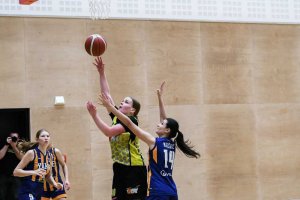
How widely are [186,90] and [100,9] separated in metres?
2.40

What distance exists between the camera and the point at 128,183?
26.5 ft

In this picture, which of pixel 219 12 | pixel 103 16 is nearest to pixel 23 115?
pixel 103 16

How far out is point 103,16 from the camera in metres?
12.1

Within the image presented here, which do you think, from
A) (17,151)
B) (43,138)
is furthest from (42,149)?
(17,151)

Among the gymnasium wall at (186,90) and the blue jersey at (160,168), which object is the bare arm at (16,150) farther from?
the blue jersey at (160,168)

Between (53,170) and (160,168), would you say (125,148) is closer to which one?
(160,168)

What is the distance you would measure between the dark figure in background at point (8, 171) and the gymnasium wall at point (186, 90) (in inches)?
24.3

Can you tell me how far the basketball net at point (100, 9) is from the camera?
1200 centimetres

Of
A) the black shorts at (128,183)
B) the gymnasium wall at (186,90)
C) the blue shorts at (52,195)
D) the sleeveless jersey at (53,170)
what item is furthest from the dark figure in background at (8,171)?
the black shorts at (128,183)

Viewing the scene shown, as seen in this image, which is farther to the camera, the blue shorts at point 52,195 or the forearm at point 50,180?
the blue shorts at point 52,195

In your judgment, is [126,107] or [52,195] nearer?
[126,107]

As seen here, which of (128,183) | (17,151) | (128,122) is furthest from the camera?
(17,151)

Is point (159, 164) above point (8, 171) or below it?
above

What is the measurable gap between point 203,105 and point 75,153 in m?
2.86
